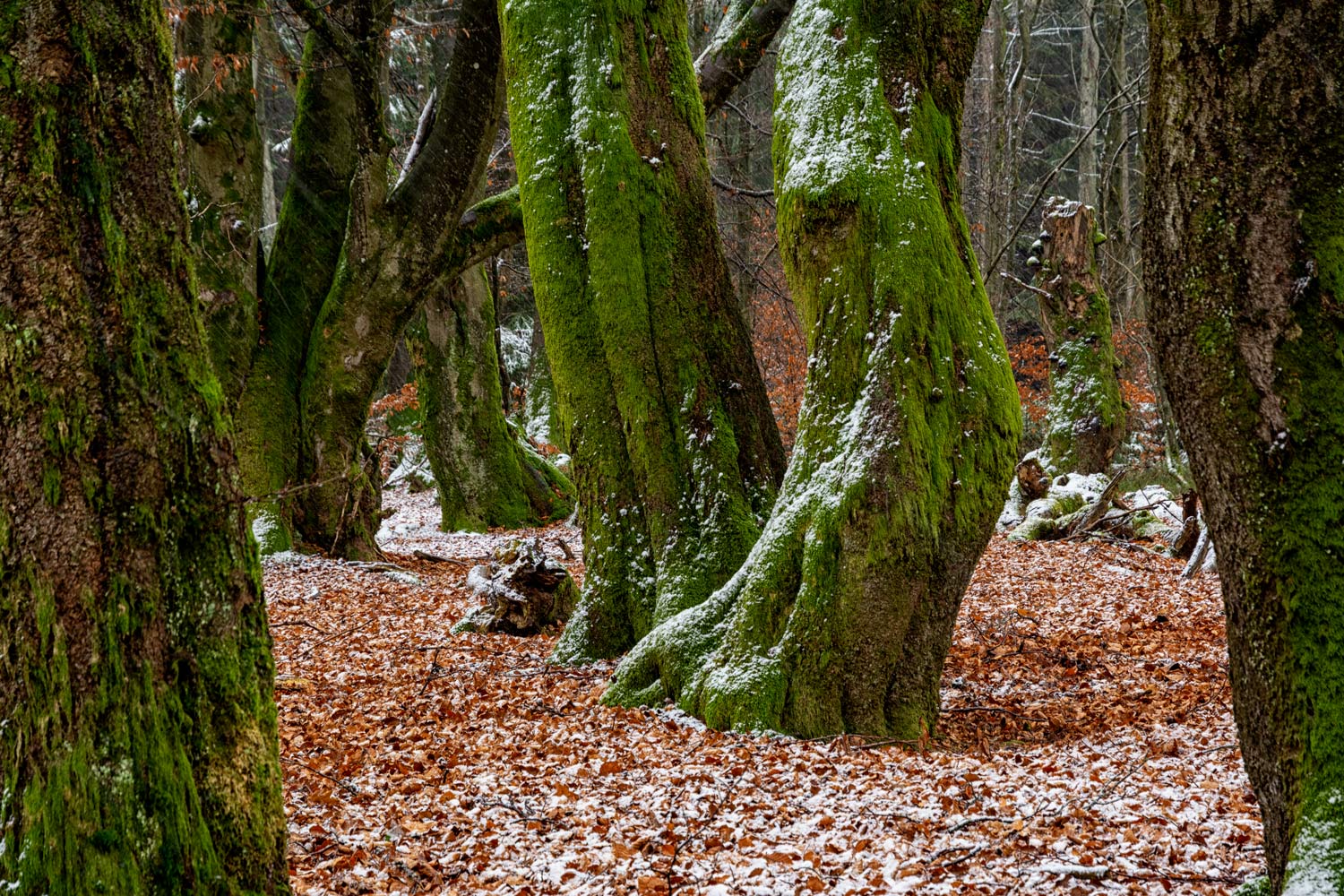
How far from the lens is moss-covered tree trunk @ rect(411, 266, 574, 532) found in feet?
46.9

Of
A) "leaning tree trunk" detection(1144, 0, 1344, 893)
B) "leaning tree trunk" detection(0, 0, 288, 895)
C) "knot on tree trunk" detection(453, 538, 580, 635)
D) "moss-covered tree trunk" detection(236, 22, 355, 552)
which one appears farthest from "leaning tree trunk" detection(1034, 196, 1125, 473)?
"leaning tree trunk" detection(0, 0, 288, 895)

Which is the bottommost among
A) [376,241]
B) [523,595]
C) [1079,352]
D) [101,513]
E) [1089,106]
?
[523,595]

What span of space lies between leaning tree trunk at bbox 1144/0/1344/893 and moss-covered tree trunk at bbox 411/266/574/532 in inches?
506

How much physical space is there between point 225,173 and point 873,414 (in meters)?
8.12

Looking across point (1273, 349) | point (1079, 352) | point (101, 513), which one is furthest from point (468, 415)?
point (1273, 349)

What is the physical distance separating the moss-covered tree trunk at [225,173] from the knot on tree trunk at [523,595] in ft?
13.3

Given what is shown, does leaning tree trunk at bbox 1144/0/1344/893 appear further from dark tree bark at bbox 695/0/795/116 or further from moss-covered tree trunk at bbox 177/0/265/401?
moss-covered tree trunk at bbox 177/0/265/401

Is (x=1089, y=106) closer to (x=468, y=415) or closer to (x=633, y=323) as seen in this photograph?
(x=468, y=415)

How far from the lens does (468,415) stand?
14438mm

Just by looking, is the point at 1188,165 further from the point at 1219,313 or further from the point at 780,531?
the point at 780,531

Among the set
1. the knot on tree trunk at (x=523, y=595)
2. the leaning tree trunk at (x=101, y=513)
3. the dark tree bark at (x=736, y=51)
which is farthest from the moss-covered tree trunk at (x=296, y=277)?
the leaning tree trunk at (x=101, y=513)

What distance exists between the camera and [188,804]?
216cm

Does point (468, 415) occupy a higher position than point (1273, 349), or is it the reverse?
point (468, 415)

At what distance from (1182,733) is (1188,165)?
3287 mm
